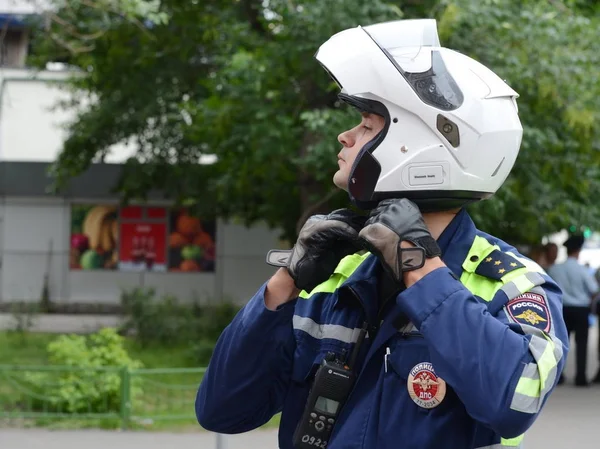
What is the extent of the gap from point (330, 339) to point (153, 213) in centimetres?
2267

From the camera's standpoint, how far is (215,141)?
1345cm

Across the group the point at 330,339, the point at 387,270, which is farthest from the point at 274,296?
the point at 387,270

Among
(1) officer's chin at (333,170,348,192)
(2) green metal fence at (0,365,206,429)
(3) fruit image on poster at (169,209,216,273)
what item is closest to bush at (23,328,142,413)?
(2) green metal fence at (0,365,206,429)

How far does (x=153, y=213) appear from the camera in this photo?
24.8 meters

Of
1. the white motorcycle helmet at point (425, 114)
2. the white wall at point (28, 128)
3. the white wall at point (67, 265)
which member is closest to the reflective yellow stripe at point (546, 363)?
the white motorcycle helmet at point (425, 114)

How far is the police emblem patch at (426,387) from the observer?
214 cm

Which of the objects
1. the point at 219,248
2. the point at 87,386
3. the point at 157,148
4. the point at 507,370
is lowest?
the point at 219,248

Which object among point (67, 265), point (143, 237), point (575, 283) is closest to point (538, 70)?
point (575, 283)

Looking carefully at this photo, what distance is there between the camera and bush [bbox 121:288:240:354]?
50.2 ft

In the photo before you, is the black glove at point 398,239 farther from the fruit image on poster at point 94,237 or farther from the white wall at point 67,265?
the fruit image on poster at point 94,237

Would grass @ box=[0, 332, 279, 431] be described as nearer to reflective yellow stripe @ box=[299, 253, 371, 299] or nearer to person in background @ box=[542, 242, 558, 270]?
person in background @ box=[542, 242, 558, 270]

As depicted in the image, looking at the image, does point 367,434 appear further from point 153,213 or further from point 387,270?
point 153,213

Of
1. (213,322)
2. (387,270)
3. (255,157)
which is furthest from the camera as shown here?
(213,322)

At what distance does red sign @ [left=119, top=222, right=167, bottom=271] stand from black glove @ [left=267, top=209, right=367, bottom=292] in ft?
74.3
